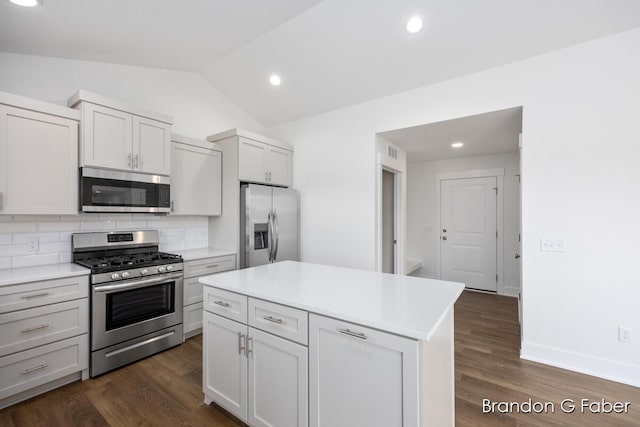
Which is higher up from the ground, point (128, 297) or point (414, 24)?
point (414, 24)

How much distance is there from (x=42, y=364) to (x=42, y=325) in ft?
0.96

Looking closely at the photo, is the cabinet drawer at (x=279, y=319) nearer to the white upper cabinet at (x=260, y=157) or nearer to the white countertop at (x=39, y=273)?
the white countertop at (x=39, y=273)

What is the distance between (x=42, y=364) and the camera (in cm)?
216

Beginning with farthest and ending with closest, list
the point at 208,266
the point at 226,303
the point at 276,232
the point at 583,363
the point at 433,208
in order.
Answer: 1. the point at 433,208
2. the point at 276,232
3. the point at 208,266
4. the point at 583,363
5. the point at 226,303

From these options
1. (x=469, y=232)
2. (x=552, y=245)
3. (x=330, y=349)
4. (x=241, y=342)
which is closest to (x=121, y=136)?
(x=241, y=342)

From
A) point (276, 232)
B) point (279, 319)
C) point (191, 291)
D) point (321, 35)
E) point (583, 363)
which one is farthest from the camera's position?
point (276, 232)

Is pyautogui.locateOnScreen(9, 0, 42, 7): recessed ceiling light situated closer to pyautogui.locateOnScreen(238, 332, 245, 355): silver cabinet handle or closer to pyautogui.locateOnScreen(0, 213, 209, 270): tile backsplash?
pyautogui.locateOnScreen(0, 213, 209, 270): tile backsplash

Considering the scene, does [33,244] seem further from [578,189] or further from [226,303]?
[578,189]

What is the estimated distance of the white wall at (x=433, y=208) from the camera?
4672 millimetres

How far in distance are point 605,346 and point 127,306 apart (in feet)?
13.5

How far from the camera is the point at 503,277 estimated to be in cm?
477

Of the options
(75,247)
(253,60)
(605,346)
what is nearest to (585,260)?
(605,346)

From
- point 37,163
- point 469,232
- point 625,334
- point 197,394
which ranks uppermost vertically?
point 37,163

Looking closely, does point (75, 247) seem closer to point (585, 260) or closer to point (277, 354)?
point (277, 354)
